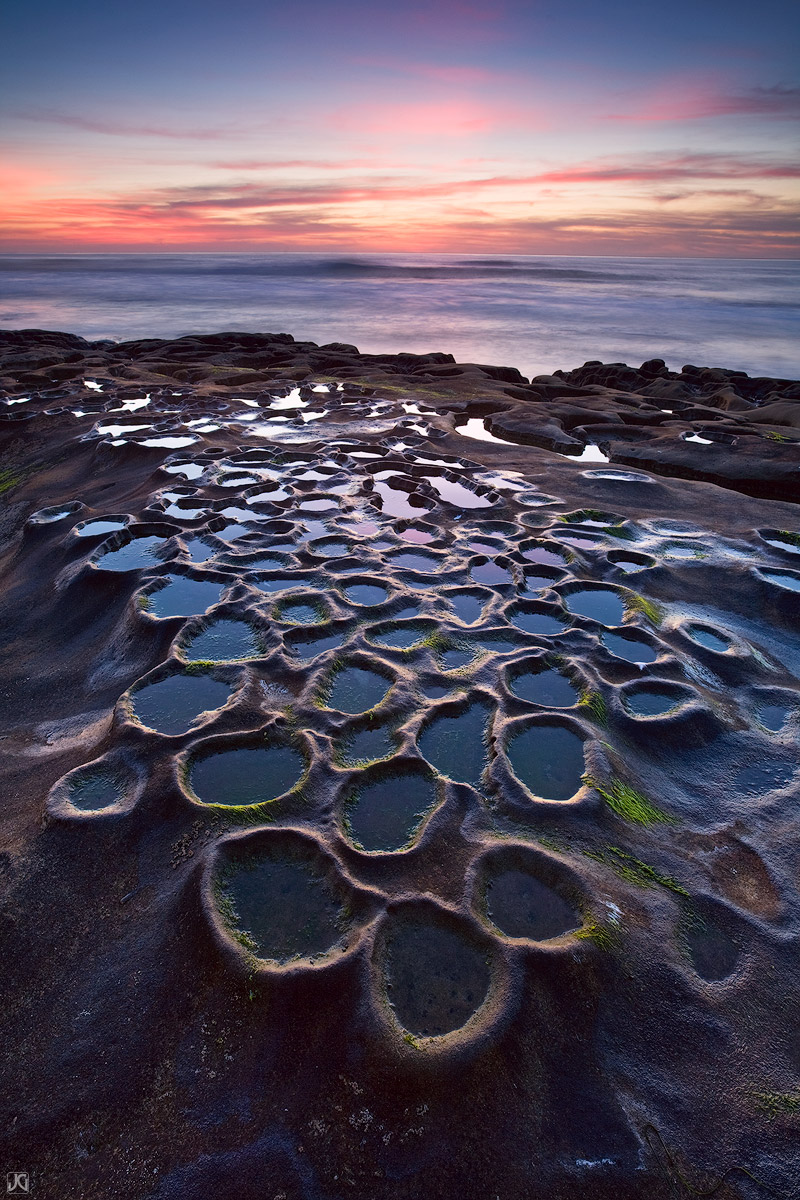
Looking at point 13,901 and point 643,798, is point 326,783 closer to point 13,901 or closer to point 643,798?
point 13,901

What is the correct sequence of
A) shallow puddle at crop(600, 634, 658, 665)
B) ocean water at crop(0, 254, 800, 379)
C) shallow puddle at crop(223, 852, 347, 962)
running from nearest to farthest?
shallow puddle at crop(223, 852, 347, 962), shallow puddle at crop(600, 634, 658, 665), ocean water at crop(0, 254, 800, 379)

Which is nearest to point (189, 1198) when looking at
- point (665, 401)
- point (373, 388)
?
point (373, 388)

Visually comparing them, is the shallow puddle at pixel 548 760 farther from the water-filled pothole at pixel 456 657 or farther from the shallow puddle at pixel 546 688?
the water-filled pothole at pixel 456 657

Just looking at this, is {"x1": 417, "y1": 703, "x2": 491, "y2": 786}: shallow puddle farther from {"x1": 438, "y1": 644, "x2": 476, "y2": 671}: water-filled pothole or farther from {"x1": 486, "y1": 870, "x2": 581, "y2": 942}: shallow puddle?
{"x1": 486, "y1": 870, "x2": 581, "y2": 942}: shallow puddle

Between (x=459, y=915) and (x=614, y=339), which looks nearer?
(x=459, y=915)

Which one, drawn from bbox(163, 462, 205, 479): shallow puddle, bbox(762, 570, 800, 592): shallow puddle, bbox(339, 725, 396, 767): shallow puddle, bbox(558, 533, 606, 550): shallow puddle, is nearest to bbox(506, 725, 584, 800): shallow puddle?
bbox(339, 725, 396, 767): shallow puddle

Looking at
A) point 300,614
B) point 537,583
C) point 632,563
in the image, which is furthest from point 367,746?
point 632,563
